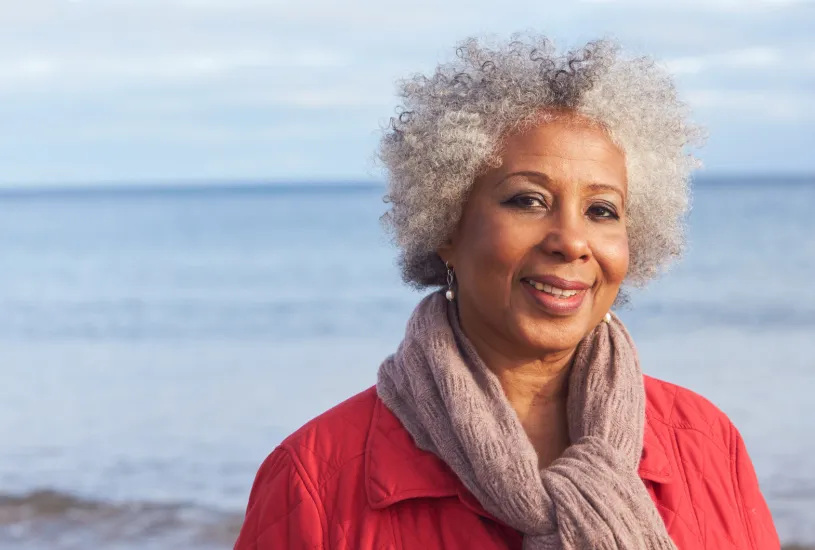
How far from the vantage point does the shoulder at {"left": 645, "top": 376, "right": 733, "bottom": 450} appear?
280 cm

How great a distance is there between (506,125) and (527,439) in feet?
2.37

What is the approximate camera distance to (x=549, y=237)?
252 cm

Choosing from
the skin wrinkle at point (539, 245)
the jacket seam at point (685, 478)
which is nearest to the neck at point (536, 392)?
the skin wrinkle at point (539, 245)

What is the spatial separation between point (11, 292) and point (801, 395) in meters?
17.1

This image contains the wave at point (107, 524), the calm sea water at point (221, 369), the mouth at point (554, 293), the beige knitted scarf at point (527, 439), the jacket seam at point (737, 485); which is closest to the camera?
the beige knitted scarf at point (527, 439)

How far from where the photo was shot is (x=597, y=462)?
2.50 metres

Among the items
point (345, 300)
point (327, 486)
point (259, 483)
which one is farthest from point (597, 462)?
point (345, 300)


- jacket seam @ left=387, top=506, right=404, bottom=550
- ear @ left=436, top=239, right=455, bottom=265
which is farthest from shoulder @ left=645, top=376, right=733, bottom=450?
jacket seam @ left=387, top=506, right=404, bottom=550

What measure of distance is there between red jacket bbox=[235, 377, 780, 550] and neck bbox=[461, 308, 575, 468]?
22cm

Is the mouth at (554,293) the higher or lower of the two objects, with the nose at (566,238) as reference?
lower

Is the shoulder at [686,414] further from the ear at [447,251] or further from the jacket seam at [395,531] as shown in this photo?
the jacket seam at [395,531]

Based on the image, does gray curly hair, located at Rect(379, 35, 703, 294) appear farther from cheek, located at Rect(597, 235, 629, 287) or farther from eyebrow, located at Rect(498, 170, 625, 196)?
cheek, located at Rect(597, 235, 629, 287)

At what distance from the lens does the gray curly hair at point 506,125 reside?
2.63 meters

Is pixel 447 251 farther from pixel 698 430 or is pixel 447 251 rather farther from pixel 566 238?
pixel 698 430
